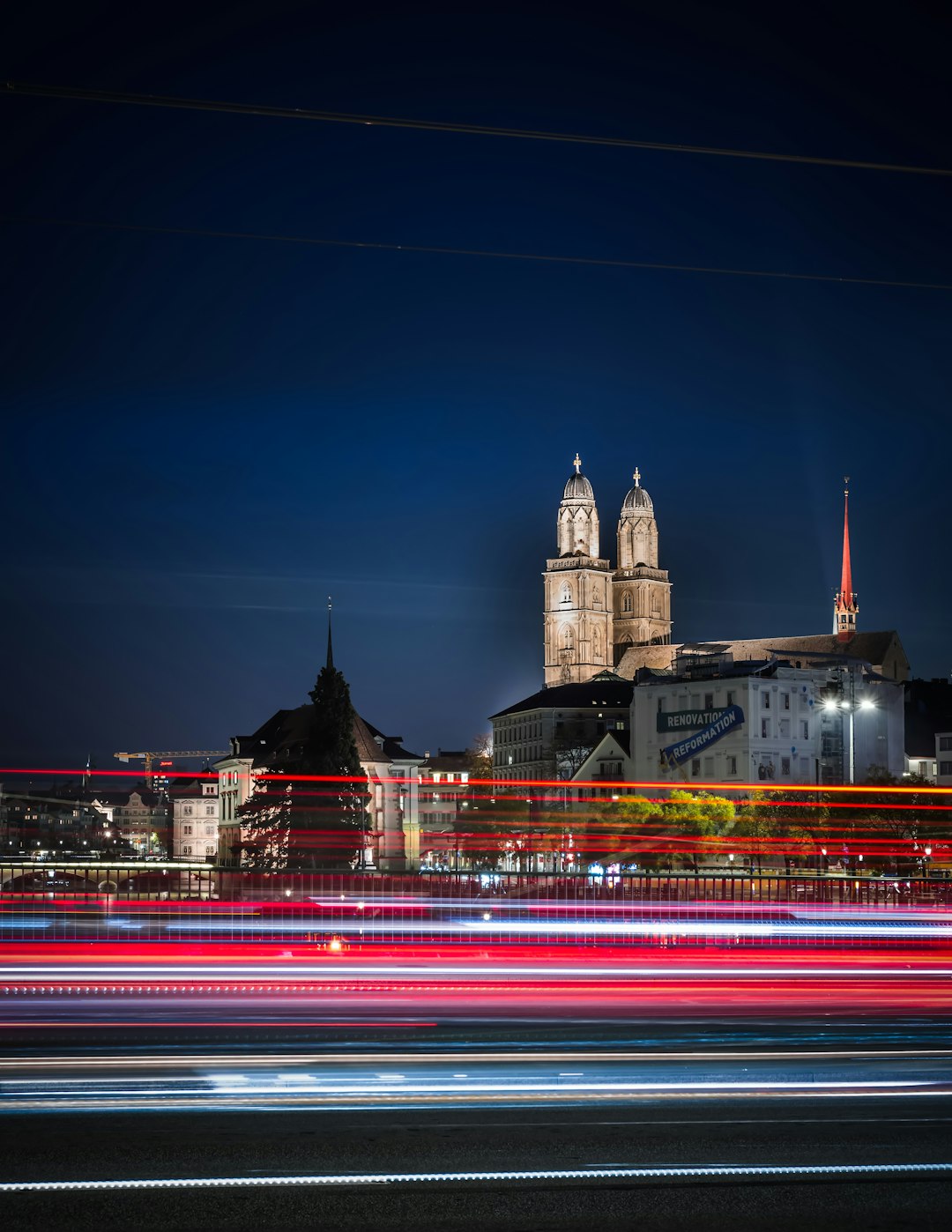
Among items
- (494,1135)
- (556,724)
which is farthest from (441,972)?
(556,724)

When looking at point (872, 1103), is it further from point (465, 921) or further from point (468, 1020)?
point (465, 921)

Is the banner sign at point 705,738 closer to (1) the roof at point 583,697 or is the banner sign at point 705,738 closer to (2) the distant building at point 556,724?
(2) the distant building at point 556,724

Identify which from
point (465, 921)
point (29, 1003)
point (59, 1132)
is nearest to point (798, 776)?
point (465, 921)

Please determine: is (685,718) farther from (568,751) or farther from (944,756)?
(568,751)

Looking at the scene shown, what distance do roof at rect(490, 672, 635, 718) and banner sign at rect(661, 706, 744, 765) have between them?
159 ft

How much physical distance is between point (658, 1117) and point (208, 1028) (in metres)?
6.89

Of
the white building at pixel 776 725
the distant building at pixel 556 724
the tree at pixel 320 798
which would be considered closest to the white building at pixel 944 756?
the white building at pixel 776 725

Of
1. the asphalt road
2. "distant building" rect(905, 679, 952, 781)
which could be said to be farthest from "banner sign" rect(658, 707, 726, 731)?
the asphalt road

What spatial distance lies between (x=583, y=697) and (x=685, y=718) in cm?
5383

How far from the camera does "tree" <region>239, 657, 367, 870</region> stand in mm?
79812

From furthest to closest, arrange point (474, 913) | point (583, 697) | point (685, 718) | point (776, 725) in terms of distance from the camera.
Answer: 1. point (583, 697)
2. point (685, 718)
3. point (776, 725)
4. point (474, 913)

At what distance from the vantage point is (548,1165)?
10.5 m

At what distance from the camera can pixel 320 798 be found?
81.3 meters

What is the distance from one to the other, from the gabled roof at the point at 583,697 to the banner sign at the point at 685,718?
155 feet
